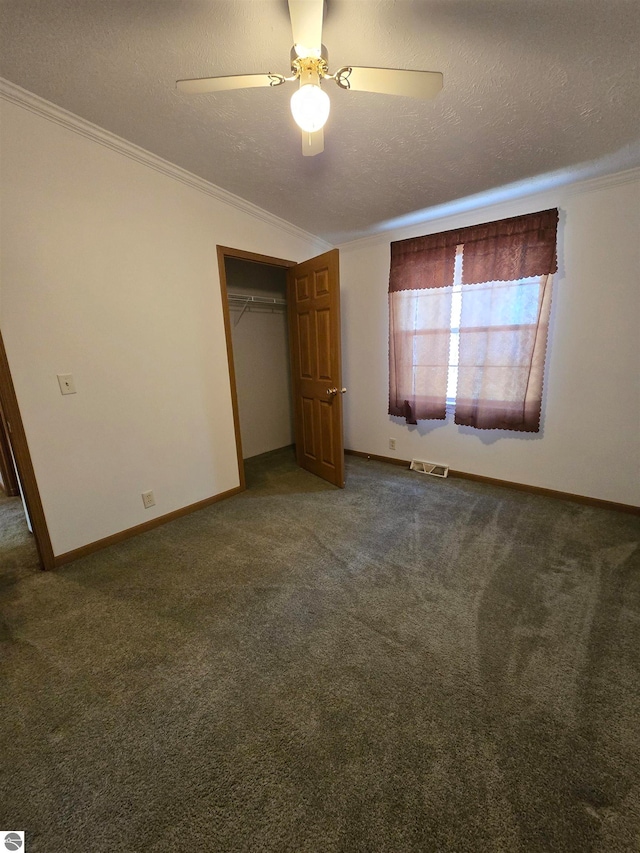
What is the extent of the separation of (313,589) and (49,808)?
3.80ft

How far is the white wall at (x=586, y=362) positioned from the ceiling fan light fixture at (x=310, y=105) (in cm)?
216

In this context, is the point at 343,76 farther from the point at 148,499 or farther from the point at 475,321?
the point at 148,499

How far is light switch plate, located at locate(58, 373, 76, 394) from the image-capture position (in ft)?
6.27

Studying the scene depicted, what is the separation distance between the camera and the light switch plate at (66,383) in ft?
6.27

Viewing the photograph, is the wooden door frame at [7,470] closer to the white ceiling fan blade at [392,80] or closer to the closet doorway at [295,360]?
the closet doorway at [295,360]

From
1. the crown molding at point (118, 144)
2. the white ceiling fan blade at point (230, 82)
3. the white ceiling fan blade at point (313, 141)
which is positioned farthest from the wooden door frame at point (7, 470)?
the white ceiling fan blade at point (313, 141)

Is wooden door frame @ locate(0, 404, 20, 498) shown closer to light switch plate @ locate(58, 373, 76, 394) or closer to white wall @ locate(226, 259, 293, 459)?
light switch plate @ locate(58, 373, 76, 394)

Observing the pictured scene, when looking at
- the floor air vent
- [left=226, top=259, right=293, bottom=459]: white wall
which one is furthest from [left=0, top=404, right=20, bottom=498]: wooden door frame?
the floor air vent

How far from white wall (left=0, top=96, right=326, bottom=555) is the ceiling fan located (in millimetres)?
1140

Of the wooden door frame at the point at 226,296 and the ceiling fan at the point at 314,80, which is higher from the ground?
the ceiling fan at the point at 314,80

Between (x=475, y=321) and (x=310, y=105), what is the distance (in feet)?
7.07

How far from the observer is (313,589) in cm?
179

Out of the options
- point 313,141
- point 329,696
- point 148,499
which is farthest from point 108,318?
point 329,696

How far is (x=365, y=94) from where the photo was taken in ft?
5.02
